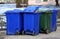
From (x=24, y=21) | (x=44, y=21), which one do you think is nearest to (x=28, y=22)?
(x=24, y=21)

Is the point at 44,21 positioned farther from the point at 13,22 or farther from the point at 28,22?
the point at 13,22

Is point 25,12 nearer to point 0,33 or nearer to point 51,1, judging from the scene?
point 0,33

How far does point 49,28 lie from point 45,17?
618 mm

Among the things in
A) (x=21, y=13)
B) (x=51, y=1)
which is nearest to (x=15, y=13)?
(x=21, y=13)

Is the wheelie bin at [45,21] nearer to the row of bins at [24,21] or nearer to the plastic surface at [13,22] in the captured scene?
the row of bins at [24,21]

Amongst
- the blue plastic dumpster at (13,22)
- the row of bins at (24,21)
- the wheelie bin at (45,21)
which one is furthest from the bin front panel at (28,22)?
the wheelie bin at (45,21)

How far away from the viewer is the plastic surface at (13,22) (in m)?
10.2

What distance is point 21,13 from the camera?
33.9ft

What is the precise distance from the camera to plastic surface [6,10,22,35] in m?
10.2

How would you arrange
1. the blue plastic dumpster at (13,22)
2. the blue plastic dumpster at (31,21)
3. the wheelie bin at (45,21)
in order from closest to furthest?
the blue plastic dumpster at (31,21) < the blue plastic dumpster at (13,22) < the wheelie bin at (45,21)

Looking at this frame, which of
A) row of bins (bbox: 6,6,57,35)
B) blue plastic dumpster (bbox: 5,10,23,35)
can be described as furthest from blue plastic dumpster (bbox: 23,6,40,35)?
blue plastic dumpster (bbox: 5,10,23,35)

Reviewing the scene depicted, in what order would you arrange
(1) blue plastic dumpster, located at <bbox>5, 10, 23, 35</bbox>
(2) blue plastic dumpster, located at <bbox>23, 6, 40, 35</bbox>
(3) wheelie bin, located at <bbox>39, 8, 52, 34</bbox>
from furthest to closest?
(3) wheelie bin, located at <bbox>39, 8, 52, 34</bbox>
(1) blue plastic dumpster, located at <bbox>5, 10, 23, 35</bbox>
(2) blue plastic dumpster, located at <bbox>23, 6, 40, 35</bbox>

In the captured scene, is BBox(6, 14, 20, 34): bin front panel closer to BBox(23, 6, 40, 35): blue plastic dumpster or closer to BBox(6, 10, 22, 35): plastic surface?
BBox(6, 10, 22, 35): plastic surface

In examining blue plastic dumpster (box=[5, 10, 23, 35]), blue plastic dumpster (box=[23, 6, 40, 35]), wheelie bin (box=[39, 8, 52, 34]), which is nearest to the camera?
blue plastic dumpster (box=[23, 6, 40, 35])
